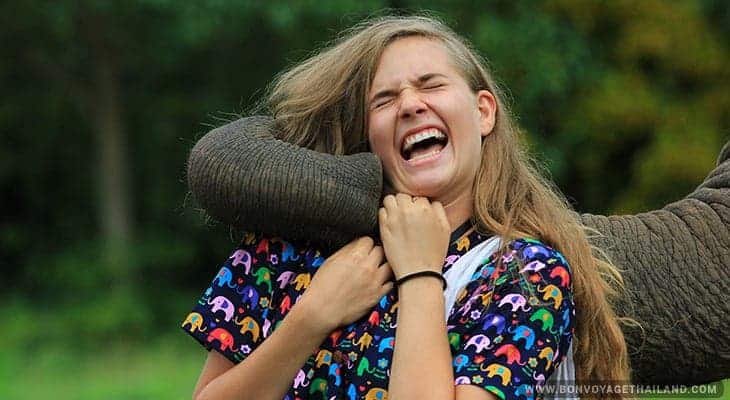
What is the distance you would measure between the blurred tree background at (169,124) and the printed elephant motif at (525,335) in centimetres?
699

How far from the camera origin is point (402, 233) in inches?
109

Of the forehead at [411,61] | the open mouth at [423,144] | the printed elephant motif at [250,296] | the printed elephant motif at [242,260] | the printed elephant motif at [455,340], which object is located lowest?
the printed elephant motif at [455,340]

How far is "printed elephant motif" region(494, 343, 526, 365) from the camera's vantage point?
2551mm

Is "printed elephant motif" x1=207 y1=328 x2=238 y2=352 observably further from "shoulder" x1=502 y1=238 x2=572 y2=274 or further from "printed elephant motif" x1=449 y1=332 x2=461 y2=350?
"shoulder" x1=502 y1=238 x2=572 y2=274

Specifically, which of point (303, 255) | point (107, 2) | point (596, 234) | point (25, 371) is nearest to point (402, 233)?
point (303, 255)

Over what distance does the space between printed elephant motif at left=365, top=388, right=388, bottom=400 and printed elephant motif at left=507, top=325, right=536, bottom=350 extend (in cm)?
30

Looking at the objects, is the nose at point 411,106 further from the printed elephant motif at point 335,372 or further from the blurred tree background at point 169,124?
the blurred tree background at point 169,124

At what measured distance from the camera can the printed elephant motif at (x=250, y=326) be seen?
9.28 ft

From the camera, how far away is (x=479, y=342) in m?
2.58

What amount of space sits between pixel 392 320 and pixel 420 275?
0.44 ft

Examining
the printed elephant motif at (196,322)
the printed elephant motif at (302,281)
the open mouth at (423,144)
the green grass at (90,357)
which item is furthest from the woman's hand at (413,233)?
the green grass at (90,357)

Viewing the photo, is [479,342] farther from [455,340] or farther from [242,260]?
[242,260]

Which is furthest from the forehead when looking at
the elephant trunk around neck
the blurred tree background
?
the blurred tree background

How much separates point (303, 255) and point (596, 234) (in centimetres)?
116
